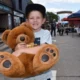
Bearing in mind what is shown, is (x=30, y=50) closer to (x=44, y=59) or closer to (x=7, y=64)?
(x=44, y=59)

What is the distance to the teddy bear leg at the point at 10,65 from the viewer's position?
278 centimetres

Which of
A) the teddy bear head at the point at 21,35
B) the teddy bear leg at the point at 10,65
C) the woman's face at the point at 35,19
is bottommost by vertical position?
the teddy bear leg at the point at 10,65

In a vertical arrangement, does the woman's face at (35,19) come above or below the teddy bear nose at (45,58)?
above

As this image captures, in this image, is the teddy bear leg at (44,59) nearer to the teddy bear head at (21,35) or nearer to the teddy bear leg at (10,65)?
the teddy bear leg at (10,65)

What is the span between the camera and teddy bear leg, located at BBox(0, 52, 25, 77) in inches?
109

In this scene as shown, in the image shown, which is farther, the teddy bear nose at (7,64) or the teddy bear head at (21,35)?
the teddy bear head at (21,35)

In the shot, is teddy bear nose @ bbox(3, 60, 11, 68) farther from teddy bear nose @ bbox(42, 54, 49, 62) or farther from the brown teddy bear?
teddy bear nose @ bbox(42, 54, 49, 62)

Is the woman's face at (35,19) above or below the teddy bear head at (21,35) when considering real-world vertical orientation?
above

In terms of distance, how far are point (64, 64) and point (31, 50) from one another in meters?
6.59

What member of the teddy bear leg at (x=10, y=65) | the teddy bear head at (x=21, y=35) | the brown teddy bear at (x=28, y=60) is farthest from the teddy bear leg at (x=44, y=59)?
the teddy bear head at (x=21, y=35)

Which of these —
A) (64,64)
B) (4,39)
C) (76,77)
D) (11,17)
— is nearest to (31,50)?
(4,39)

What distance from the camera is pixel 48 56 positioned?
9.34ft

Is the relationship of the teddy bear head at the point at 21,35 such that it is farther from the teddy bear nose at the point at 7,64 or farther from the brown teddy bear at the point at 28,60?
the teddy bear nose at the point at 7,64

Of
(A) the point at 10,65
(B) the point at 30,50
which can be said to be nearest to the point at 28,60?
(B) the point at 30,50
